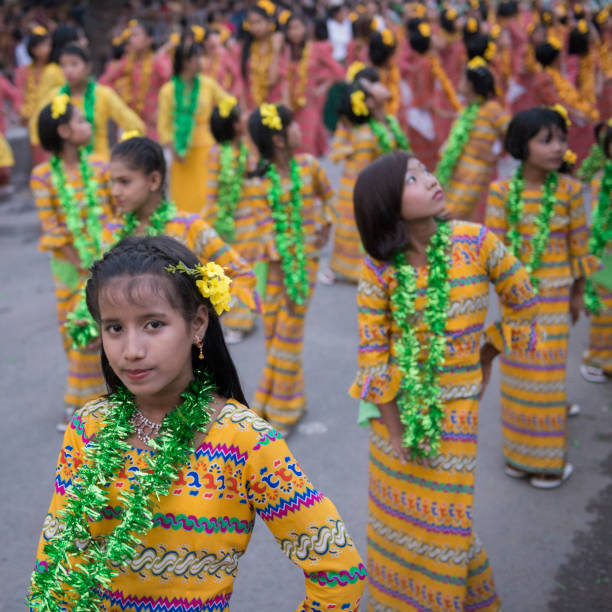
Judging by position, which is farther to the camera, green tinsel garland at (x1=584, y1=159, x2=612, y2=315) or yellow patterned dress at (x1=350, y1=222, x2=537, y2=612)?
green tinsel garland at (x1=584, y1=159, x2=612, y2=315)

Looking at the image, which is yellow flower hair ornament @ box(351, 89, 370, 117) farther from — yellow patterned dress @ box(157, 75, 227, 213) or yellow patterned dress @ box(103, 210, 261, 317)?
yellow patterned dress @ box(103, 210, 261, 317)

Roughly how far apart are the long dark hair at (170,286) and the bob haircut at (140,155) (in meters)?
1.93

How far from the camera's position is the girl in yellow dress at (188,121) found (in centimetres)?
795

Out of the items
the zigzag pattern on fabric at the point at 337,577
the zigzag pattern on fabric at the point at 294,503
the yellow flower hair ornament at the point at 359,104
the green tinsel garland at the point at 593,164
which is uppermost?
the yellow flower hair ornament at the point at 359,104

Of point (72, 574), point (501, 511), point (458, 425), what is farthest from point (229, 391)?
point (501, 511)

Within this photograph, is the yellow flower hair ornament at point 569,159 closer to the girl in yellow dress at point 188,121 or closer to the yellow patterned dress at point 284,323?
the yellow patterned dress at point 284,323

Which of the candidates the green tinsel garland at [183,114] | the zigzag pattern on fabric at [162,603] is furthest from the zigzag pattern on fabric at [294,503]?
the green tinsel garland at [183,114]

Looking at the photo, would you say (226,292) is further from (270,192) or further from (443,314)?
(270,192)

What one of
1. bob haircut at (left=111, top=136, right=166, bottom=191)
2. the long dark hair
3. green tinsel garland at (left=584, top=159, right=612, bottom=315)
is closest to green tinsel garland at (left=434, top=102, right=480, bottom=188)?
green tinsel garland at (left=584, top=159, right=612, bottom=315)

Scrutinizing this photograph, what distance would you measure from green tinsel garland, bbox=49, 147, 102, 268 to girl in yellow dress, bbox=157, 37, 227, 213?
10.3ft

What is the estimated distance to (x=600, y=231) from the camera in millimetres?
4707

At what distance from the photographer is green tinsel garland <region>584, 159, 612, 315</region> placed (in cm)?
468

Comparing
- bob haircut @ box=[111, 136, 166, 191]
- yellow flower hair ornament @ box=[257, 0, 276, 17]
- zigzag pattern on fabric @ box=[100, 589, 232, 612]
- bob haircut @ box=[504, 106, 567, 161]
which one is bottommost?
zigzag pattern on fabric @ box=[100, 589, 232, 612]

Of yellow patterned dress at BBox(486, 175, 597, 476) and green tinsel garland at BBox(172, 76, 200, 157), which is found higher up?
green tinsel garland at BBox(172, 76, 200, 157)
